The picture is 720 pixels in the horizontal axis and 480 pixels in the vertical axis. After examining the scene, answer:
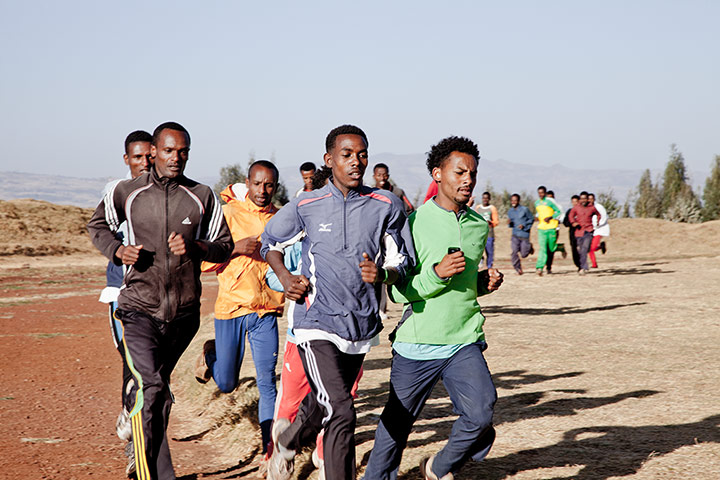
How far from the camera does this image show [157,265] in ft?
16.4

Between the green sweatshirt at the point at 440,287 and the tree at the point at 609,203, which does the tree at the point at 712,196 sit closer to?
the tree at the point at 609,203

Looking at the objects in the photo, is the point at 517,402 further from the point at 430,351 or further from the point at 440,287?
the point at 440,287

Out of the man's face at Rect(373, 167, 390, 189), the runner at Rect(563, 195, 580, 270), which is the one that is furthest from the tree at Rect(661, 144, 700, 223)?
the man's face at Rect(373, 167, 390, 189)

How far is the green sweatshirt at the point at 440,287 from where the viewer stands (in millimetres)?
4562

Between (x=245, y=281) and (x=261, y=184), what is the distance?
759 mm

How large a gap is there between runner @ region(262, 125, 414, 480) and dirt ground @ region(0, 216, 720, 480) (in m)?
1.43

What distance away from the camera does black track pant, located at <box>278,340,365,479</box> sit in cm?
432

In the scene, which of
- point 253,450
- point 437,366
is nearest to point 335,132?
point 437,366

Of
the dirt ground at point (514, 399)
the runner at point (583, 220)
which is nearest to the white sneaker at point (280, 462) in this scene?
the dirt ground at point (514, 399)

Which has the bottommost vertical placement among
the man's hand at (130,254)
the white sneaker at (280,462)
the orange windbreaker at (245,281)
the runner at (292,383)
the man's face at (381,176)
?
the white sneaker at (280,462)

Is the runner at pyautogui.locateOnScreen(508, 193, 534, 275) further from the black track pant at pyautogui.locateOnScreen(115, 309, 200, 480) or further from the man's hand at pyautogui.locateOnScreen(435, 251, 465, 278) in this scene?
the man's hand at pyautogui.locateOnScreen(435, 251, 465, 278)

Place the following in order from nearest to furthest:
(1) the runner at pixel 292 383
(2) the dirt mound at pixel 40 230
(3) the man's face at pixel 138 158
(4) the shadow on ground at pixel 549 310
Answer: (1) the runner at pixel 292 383 → (3) the man's face at pixel 138 158 → (4) the shadow on ground at pixel 549 310 → (2) the dirt mound at pixel 40 230

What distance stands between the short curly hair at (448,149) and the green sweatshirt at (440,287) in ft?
1.10

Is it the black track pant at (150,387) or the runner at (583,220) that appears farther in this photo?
the runner at (583,220)
